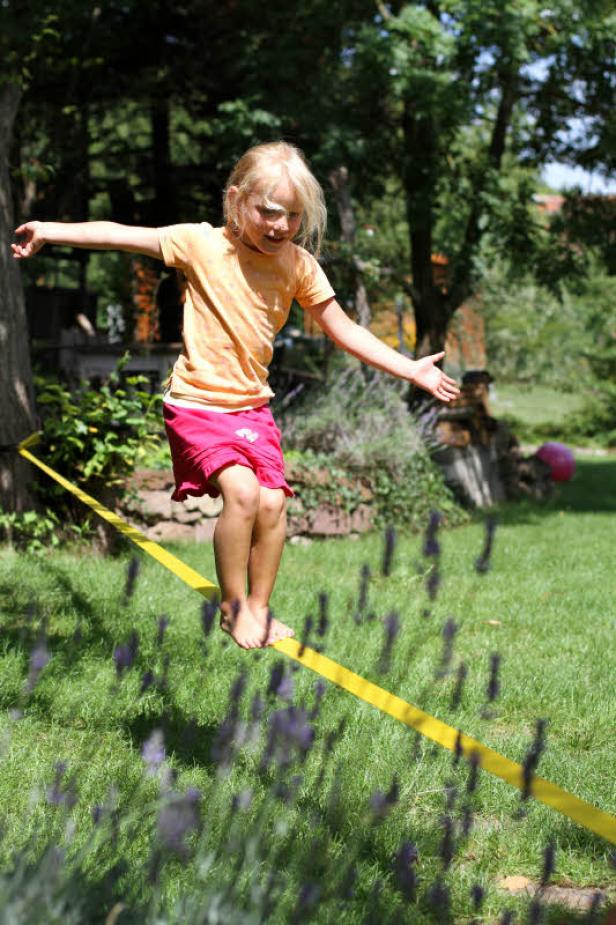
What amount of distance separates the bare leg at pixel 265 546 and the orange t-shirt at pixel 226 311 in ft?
1.05

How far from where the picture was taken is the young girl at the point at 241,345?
3.23m

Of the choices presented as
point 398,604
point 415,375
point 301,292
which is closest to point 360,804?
point 415,375

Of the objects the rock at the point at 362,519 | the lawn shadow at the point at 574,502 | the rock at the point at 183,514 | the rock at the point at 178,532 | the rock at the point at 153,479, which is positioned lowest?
the lawn shadow at the point at 574,502

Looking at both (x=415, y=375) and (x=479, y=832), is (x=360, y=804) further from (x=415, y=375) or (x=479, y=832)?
(x=415, y=375)

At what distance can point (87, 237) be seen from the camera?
3293mm

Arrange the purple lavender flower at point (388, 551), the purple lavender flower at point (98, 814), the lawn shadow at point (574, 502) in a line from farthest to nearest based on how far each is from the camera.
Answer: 1. the lawn shadow at point (574, 502)
2. the purple lavender flower at point (388, 551)
3. the purple lavender flower at point (98, 814)

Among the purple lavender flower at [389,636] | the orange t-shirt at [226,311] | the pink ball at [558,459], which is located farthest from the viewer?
the pink ball at [558,459]

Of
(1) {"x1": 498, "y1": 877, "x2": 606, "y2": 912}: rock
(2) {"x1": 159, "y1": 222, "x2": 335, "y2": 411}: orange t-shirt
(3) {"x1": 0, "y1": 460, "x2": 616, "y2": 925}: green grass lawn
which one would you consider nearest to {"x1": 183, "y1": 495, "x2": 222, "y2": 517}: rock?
(3) {"x1": 0, "y1": 460, "x2": 616, "y2": 925}: green grass lawn

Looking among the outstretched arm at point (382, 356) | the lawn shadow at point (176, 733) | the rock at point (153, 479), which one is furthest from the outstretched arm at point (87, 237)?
the rock at point (153, 479)

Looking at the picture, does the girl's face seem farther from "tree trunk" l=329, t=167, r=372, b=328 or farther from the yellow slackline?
"tree trunk" l=329, t=167, r=372, b=328

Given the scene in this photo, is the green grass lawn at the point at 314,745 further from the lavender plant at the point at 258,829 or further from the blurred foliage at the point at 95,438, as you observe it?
the blurred foliage at the point at 95,438

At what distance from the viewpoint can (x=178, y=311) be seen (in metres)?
15.8

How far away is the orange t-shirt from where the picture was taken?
11.1 ft

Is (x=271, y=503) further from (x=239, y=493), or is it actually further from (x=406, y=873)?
(x=406, y=873)
